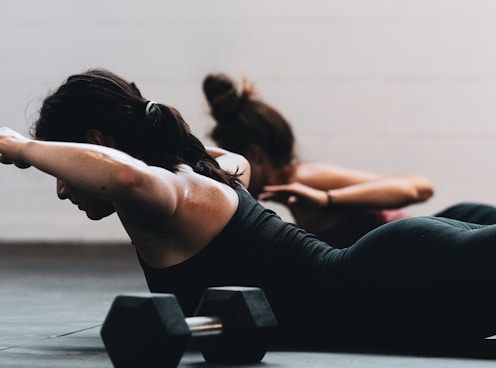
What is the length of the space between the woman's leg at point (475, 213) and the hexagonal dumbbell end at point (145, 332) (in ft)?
3.90

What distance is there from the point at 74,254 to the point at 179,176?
3.39 metres

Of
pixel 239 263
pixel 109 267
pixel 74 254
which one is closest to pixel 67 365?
pixel 239 263

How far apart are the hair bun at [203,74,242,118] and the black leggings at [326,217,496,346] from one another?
4.74 ft

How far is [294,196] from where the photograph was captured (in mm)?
2812

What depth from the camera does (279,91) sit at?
18.8 ft

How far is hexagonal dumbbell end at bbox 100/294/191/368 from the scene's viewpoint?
1.47 m

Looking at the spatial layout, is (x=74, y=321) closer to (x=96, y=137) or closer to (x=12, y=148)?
(x=96, y=137)

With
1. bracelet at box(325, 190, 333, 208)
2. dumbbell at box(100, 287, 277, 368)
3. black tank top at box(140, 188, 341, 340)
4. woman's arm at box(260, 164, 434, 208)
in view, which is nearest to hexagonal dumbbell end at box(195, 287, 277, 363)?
dumbbell at box(100, 287, 277, 368)

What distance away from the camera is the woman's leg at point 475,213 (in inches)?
98.7

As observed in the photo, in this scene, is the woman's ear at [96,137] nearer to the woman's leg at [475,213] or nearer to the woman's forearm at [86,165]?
the woman's forearm at [86,165]

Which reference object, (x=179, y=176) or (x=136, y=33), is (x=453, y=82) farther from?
(x=179, y=176)

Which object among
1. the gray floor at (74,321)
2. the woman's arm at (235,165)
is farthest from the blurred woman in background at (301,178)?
the woman's arm at (235,165)

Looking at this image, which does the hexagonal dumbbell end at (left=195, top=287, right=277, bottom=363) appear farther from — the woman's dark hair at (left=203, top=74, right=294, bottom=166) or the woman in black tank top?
the woman's dark hair at (left=203, top=74, right=294, bottom=166)

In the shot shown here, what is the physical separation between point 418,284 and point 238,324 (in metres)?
0.34
